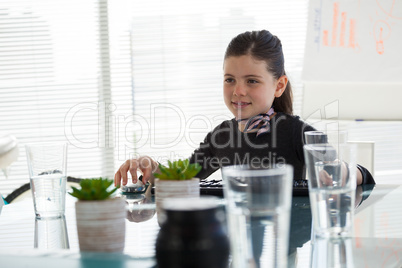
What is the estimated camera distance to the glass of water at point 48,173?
3.57ft

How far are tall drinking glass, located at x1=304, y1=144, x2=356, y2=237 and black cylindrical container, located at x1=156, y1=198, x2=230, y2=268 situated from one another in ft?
1.39

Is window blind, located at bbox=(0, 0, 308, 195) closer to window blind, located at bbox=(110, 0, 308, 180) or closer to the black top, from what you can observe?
window blind, located at bbox=(110, 0, 308, 180)

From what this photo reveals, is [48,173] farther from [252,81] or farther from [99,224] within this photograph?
[252,81]

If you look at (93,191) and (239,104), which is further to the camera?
(239,104)

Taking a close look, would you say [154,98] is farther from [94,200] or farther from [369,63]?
[94,200]

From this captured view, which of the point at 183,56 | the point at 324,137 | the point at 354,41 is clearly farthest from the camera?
the point at 183,56

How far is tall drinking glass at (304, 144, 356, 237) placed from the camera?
0.89m

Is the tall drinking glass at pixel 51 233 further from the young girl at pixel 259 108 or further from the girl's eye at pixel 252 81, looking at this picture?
the girl's eye at pixel 252 81

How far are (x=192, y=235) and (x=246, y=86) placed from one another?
1.50 m

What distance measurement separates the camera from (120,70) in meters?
3.55

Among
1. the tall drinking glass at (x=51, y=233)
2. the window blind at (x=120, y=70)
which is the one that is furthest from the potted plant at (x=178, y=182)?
the window blind at (x=120, y=70)

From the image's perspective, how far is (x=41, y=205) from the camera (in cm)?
114

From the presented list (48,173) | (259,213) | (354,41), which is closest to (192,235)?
(259,213)

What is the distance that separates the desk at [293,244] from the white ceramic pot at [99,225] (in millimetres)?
20
